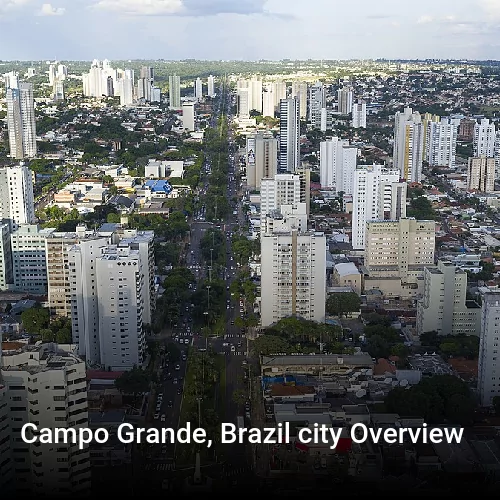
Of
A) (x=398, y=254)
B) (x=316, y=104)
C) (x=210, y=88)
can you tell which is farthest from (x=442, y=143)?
(x=210, y=88)

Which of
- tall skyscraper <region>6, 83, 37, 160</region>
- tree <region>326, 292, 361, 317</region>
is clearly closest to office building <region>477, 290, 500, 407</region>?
tree <region>326, 292, 361, 317</region>

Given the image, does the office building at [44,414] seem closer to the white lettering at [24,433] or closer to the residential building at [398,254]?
the white lettering at [24,433]

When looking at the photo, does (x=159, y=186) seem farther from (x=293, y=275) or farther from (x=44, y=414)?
(x=44, y=414)

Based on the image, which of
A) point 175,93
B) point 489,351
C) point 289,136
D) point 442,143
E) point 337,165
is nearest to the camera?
point 489,351

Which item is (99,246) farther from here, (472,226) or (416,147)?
(416,147)

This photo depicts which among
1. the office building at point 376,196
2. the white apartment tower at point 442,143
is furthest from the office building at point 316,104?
the office building at point 376,196
